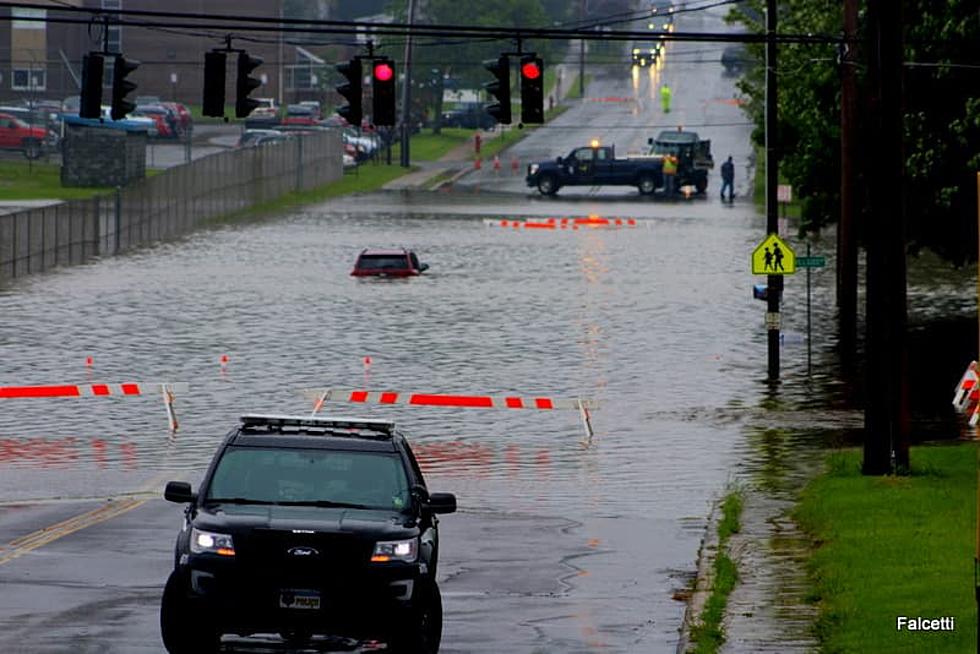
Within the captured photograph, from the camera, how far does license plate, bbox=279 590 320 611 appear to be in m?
15.4

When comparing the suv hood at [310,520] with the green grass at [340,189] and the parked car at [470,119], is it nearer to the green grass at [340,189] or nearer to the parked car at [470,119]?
the green grass at [340,189]

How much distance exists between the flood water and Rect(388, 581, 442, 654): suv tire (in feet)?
2.29

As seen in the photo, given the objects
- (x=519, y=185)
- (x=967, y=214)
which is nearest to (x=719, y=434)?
(x=967, y=214)

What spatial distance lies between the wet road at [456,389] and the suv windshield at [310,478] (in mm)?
1286

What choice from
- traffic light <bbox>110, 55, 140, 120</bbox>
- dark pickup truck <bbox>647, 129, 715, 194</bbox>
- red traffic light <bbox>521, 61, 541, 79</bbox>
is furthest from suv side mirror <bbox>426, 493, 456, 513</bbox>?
dark pickup truck <bbox>647, 129, 715, 194</bbox>

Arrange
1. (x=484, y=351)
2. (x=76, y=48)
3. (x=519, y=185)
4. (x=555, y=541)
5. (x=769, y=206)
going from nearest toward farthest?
(x=555, y=541) → (x=769, y=206) → (x=484, y=351) → (x=519, y=185) → (x=76, y=48)

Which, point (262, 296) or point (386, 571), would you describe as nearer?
point (386, 571)

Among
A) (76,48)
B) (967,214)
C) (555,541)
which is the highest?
(76,48)

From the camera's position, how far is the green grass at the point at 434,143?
12551cm

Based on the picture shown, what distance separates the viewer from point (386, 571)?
15.5 m

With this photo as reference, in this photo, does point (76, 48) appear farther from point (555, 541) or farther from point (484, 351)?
point (555, 541)

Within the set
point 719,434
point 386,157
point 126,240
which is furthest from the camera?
point 386,157

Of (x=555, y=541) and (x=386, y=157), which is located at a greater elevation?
(x=386, y=157)

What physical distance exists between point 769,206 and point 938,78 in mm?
3949
